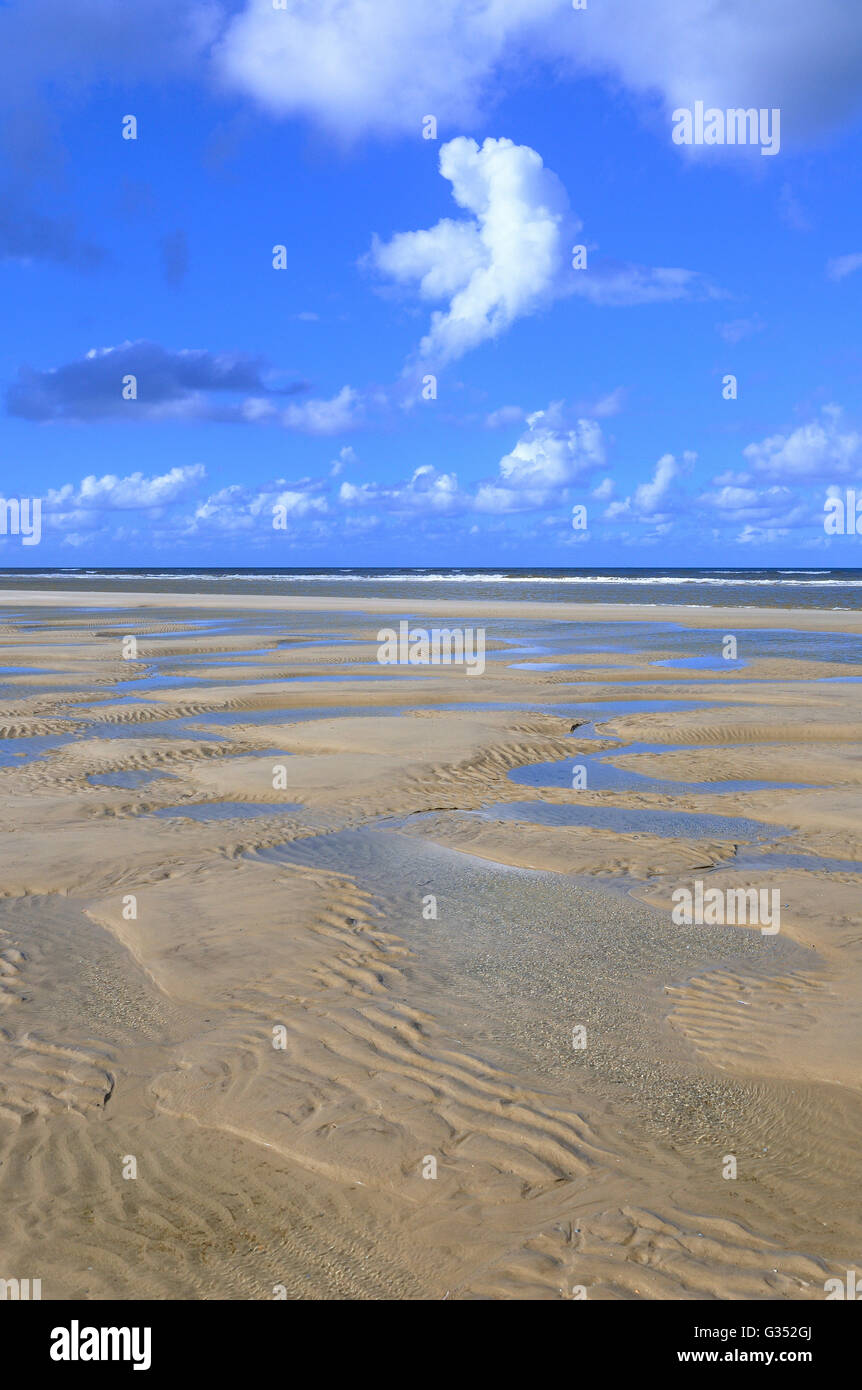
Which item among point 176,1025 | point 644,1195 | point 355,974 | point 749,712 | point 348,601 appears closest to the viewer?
point 644,1195

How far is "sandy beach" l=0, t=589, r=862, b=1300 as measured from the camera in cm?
388

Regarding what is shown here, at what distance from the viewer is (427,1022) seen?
568 centimetres

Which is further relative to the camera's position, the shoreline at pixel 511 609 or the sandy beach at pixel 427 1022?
the shoreline at pixel 511 609

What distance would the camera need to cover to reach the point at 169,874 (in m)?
8.45

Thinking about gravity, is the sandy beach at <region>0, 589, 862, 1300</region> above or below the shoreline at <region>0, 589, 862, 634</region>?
below

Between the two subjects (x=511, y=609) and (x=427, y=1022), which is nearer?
(x=427, y=1022)

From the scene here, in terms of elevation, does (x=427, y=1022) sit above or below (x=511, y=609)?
below

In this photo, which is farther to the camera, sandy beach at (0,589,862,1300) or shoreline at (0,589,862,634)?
shoreline at (0,589,862,634)

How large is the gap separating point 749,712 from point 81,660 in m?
17.7

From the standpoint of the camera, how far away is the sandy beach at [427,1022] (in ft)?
12.7

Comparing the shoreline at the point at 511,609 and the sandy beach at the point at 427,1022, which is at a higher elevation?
the shoreline at the point at 511,609

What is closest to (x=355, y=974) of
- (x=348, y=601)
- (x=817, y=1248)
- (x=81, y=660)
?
(x=817, y=1248)

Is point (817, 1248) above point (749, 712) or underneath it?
underneath
